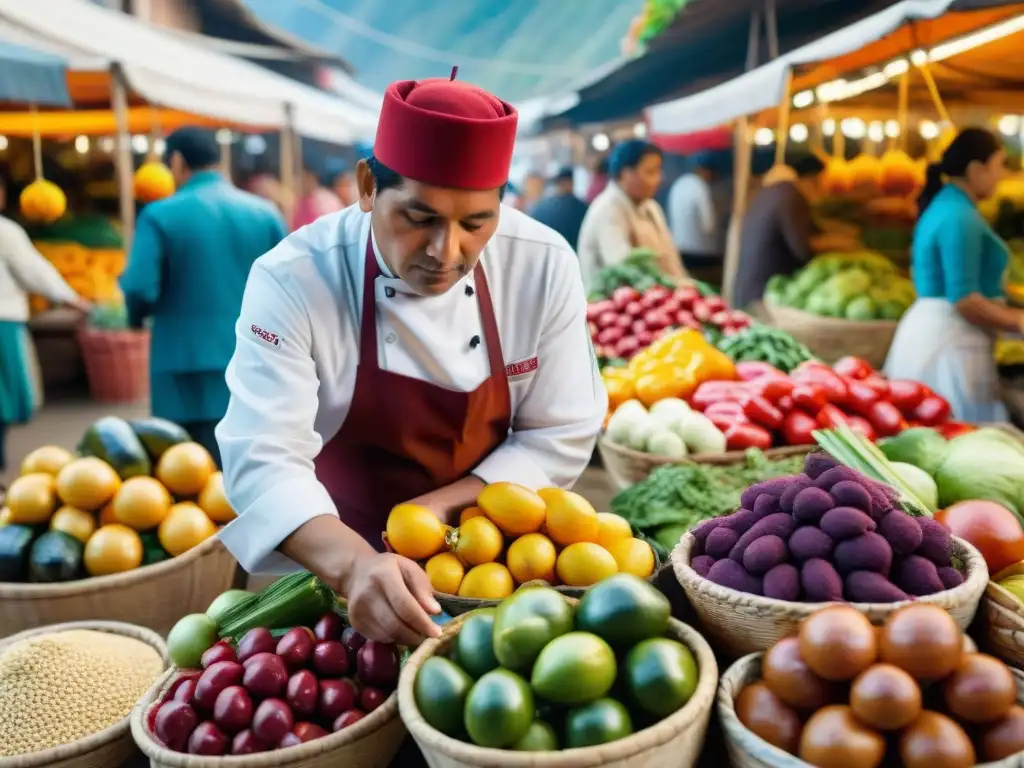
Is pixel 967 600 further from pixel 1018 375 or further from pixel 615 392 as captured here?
pixel 1018 375

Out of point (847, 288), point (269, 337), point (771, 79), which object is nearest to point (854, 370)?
point (771, 79)

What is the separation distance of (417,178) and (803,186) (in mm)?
6235

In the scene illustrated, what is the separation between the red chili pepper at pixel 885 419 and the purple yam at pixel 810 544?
2.27 metres

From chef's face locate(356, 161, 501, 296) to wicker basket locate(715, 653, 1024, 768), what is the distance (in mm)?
838

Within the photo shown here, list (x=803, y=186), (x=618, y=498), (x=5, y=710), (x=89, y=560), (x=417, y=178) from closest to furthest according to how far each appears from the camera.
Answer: (x=417, y=178), (x=5, y=710), (x=89, y=560), (x=618, y=498), (x=803, y=186)

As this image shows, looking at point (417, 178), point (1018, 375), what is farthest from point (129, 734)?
point (1018, 375)

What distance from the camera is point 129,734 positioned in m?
1.71

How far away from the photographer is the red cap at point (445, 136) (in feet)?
5.25

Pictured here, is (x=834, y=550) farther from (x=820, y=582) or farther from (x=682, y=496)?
(x=682, y=496)

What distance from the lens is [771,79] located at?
4.96 meters

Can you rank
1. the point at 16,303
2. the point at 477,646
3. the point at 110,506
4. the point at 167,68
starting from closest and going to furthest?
the point at 477,646 → the point at 110,506 → the point at 16,303 → the point at 167,68

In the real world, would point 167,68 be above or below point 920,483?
above

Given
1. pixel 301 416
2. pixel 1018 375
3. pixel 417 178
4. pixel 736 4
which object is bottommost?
pixel 1018 375

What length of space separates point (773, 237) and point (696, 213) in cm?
224
